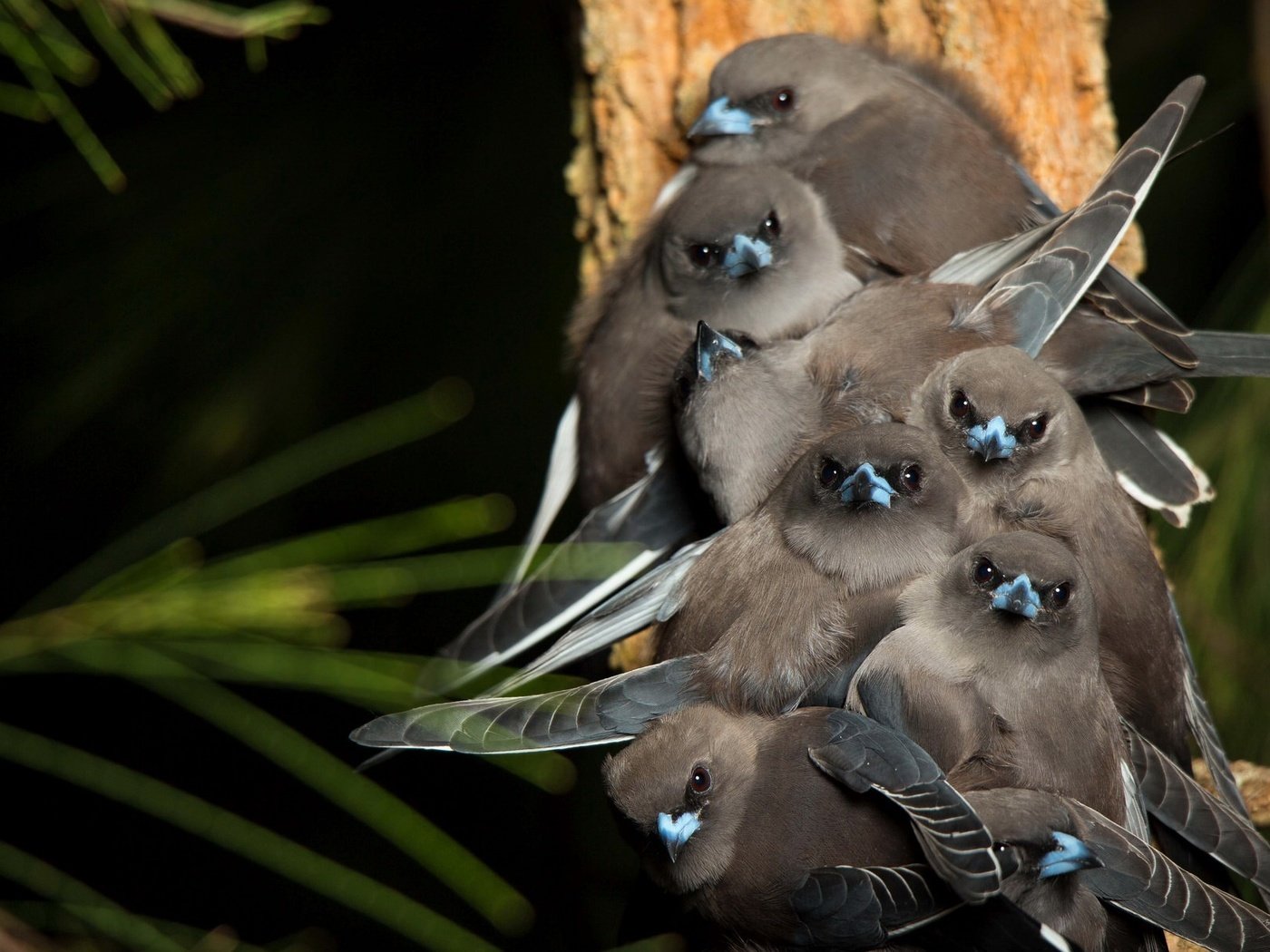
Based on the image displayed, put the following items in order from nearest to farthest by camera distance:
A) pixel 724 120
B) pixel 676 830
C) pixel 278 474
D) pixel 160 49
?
pixel 160 49 → pixel 676 830 → pixel 724 120 → pixel 278 474

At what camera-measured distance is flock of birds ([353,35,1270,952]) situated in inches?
57.2

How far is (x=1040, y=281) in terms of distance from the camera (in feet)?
6.24

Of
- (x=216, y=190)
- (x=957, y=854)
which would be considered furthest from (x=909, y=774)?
(x=216, y=190)

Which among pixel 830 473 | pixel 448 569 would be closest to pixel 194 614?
pixel 448 569

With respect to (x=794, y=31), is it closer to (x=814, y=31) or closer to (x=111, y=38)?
(x=814, y=31)

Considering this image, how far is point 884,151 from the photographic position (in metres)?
2.26

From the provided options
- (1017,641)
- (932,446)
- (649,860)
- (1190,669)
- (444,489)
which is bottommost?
(444,489)

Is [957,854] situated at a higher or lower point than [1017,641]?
higher

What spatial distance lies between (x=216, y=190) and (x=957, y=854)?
2583 millimetres

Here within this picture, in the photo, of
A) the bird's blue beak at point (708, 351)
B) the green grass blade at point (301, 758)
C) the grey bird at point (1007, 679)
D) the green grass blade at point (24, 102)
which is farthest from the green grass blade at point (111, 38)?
the grey bird at point (1007, 679)

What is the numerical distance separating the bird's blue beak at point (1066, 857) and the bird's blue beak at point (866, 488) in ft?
1.60

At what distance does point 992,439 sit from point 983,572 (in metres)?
0.20

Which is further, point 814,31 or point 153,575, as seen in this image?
point 814,31

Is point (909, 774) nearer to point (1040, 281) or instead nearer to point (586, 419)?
point (1040, 281)
